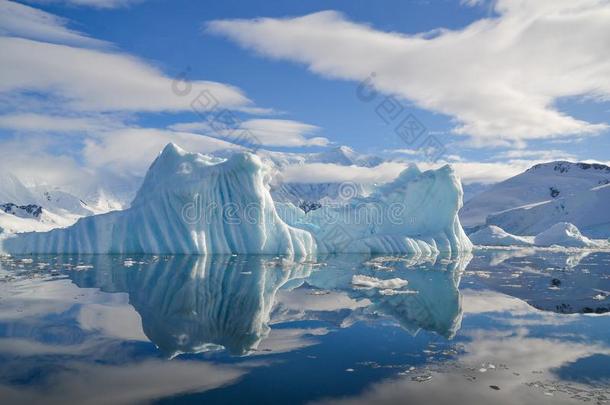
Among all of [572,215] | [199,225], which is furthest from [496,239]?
[572,215]

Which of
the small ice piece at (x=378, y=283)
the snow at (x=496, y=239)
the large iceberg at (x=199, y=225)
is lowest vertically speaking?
the small ice piece at (x=378, y=283)

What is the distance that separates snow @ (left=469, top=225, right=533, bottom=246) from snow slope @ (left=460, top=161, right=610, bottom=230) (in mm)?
44738

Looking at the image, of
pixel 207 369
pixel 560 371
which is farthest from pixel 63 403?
pixel 560 371

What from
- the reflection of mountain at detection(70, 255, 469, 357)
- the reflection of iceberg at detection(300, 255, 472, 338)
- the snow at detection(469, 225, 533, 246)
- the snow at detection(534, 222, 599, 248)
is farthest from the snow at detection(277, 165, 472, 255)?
the snow at detection(534, 222, 599, 248)

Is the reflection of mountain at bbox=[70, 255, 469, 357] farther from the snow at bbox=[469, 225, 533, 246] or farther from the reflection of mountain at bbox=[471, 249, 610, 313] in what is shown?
the snow at bbox=[469, 225, 533, 246]

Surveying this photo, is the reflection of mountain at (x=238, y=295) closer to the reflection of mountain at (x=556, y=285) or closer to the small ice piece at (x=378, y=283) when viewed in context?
the small ice piece at (x=378, y=283)

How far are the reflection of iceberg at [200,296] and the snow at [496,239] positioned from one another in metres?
29.6

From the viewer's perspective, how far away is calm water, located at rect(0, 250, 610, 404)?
5.48 m

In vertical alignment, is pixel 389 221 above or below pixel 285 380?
above

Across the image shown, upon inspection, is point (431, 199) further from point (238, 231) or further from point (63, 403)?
point (63, 403)

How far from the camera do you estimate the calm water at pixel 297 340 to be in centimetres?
548

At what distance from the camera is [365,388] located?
5.57 m

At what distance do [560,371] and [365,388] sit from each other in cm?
273

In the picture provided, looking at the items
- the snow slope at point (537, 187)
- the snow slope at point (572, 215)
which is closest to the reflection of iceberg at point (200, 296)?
the snow slope at point (572, 215)
